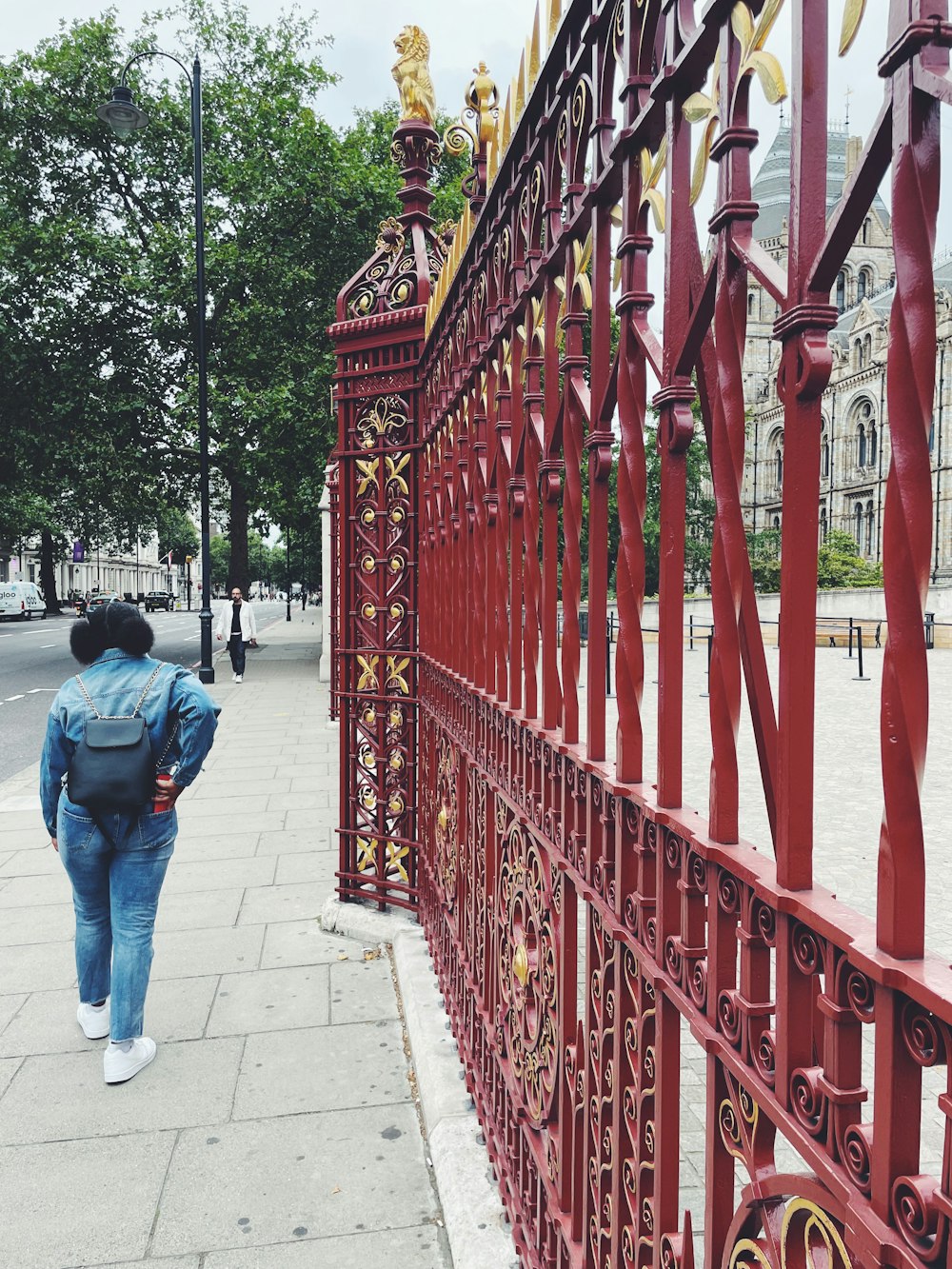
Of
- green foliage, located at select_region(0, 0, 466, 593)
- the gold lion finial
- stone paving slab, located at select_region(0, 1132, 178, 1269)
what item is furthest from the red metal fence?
green foliage, located at select_region(0, 0, 466, 593)

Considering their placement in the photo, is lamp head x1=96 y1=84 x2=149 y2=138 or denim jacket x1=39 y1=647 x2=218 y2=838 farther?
lamp head x1=96 y1=84 x2=149 y2=138

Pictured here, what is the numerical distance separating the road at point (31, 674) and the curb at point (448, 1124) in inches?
280

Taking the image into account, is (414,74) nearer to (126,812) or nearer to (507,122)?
(507,122)

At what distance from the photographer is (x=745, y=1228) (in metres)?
1.08

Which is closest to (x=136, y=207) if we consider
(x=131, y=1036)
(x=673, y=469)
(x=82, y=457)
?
(x=82, y=457)

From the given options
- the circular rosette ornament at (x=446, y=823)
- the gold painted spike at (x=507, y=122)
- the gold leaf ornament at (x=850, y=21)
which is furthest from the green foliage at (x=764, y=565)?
Answer: the gold leaf ornament at (x=850, y=21)

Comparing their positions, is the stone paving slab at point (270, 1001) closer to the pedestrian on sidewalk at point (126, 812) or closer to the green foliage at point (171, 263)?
the pedestrian on sidewalk at point (126, 812)

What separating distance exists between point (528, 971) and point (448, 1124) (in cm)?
105

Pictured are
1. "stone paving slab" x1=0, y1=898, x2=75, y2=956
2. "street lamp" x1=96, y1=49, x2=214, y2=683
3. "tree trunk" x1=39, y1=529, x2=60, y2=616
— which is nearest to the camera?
"stone paving slab" x1=0, y1=898, x2=75, y2=956

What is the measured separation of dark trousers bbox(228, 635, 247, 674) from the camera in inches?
691

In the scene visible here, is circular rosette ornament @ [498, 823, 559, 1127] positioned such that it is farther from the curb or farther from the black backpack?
the black backpack

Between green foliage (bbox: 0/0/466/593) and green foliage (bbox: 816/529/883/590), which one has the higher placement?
green foliage (bbox: 0/0/466/593)

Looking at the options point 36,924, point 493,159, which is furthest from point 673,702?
point 36,924

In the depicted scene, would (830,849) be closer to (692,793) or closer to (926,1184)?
(692,793)
